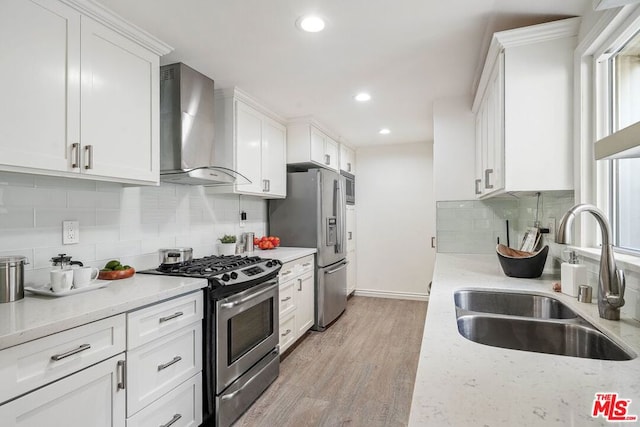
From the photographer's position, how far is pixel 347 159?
15.6 feet

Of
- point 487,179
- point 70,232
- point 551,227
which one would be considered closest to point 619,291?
point 551,227

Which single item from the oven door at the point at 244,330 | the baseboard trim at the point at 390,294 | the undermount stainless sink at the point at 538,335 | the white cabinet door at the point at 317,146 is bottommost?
the baseboard trim at the point at 390,294

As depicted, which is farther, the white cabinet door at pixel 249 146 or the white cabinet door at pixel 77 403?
the white cabinet door at pixel 249 146

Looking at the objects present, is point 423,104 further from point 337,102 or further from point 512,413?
point 512,413

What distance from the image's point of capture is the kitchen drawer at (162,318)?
1.43 metres

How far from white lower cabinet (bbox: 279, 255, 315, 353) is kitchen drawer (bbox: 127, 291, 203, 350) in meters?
1.05

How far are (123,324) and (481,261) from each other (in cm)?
249

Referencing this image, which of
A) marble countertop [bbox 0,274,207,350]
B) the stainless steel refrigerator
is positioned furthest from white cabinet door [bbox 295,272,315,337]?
marble countertop [bbox 0,274,207,350]

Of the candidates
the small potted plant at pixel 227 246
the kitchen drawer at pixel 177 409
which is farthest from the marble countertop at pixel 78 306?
the small potted plant at pixel 227 246

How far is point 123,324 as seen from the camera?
1377 millimetres

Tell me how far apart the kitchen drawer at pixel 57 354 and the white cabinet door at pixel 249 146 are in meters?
1.58

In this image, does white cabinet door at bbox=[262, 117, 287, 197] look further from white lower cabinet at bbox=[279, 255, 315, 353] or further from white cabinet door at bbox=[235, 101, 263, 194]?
white lower cabinet at bbox=[279, 255, 315, 353]

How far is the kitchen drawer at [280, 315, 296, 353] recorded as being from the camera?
2780 mm

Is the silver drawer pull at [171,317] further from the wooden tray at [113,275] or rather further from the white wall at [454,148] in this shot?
the white wall at [454,148]
